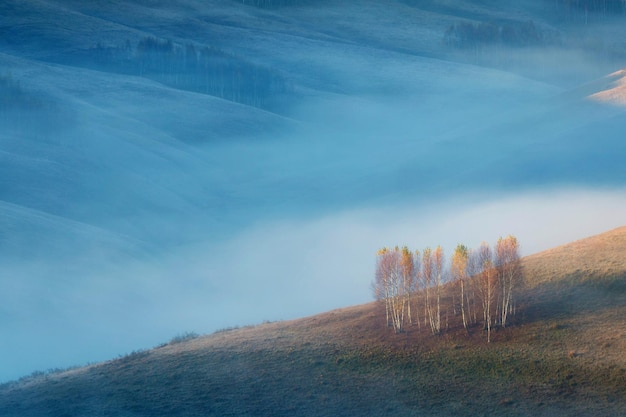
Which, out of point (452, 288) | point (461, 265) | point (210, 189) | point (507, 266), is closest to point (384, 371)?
point (461, 265)

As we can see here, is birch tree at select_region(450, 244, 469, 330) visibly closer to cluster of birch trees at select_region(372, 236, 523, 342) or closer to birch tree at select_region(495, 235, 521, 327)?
cluster of birch trees at select_region(372, 236, 523, 342)

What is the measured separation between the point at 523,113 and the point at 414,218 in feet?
190

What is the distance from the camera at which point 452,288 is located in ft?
159

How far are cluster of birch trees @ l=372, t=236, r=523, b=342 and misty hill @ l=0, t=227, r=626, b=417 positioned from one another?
967 mm

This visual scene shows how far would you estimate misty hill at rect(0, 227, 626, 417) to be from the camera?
35.9m

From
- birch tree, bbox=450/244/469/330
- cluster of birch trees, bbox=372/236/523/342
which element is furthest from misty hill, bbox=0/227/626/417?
birch tree, bbox=450/244/469/330

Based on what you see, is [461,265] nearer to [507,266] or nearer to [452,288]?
[507,266]

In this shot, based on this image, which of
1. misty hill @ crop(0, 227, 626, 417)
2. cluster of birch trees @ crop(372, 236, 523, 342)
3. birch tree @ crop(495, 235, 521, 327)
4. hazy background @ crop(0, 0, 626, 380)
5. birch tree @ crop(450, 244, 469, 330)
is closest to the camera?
misty hill @ crop(0, 227, 626, 417)

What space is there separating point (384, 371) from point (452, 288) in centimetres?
1082

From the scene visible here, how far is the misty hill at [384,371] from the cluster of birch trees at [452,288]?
967mm

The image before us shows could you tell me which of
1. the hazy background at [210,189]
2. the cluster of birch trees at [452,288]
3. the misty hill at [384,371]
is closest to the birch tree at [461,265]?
the cluster of birch trees at [452,288]

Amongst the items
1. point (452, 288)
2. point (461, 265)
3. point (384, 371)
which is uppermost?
point (461, 265)

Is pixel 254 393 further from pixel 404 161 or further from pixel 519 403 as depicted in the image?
pixel 404 161

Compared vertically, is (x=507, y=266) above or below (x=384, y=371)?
above
